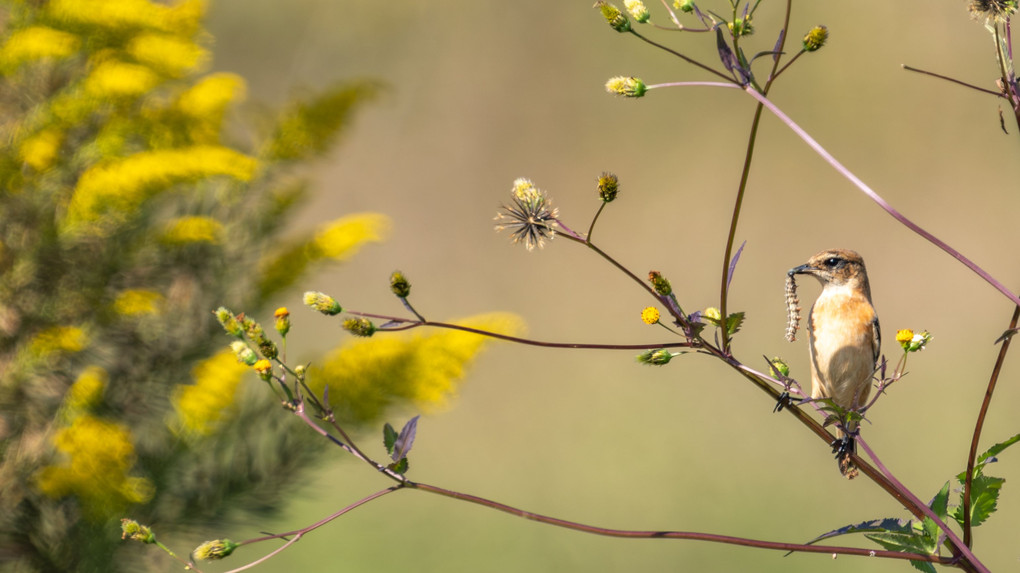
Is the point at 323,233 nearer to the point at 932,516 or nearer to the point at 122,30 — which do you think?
the point at 122,30

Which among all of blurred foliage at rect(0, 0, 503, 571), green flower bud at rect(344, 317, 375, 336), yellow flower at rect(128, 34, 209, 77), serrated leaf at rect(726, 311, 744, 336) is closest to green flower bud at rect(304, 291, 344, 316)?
green flower bud at rect(344, 317, 375, 336)

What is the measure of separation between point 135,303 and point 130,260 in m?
0.06

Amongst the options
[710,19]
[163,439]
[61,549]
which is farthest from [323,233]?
[710,19]

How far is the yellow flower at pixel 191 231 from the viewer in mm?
626

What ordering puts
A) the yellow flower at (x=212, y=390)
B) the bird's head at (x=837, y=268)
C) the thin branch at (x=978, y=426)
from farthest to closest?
the yellow flower at (x=212, y=390) → the bird's head at (x=837, y=268) → the thin branch at (x=978, y=426)

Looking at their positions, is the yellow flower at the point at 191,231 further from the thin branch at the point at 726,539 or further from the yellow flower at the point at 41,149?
the thin branch at the point at 726,539

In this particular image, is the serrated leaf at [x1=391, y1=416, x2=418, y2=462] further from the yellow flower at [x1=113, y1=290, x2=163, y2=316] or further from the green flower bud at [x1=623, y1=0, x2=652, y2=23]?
the yellow flower at [x1=113, y1=290, x2=163, y2=316]

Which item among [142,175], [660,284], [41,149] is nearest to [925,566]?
[660,284]

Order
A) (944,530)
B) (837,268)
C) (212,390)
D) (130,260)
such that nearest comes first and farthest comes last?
(944,530) < (837,268) < (212,390) < (130,260)

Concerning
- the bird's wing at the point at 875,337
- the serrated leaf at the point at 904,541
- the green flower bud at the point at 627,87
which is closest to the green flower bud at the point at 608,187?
the green flower bud at the point at 627,87

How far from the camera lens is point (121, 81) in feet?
1.97

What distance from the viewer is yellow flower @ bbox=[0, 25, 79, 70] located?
0.58m

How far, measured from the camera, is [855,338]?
0.41 metres

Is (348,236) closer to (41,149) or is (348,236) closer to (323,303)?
(41,149)
